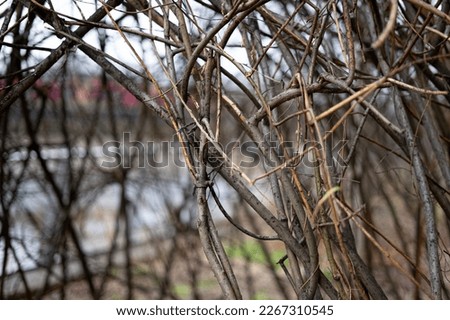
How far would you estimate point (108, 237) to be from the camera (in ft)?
16.7

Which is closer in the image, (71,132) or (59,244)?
(59,244)

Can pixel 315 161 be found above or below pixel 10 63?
below

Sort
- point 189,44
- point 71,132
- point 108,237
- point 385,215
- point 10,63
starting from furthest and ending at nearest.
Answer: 1. point 385,215
2. point 108,237
3. point 71,132
4. point 10,63
5. point 189,44

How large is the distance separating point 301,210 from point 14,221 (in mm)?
2467

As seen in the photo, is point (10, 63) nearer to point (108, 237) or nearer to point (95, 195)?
point (95, 195)

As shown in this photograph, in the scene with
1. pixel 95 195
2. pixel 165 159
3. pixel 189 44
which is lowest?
pixel 189 44

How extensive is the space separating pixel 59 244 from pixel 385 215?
311 centimetres

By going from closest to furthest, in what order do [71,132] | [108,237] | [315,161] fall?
1. [315,161]
2. [71,132]
3. [108,237]

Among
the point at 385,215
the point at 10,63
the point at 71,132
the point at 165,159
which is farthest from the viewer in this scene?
the point at 385,215

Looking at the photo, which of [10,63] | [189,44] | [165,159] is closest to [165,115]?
[189,44]

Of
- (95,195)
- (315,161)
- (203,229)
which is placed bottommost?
(203,229)

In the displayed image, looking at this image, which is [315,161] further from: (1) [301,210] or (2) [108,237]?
(2) [108,237]

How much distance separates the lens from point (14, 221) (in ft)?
11.3

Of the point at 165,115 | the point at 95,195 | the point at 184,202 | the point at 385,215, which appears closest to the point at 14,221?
the point at 95,195
